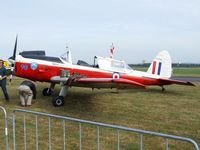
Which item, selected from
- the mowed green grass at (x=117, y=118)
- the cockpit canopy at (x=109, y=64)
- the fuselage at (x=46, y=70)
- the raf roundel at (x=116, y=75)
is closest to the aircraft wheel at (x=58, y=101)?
the mowed green grass at (x=117, y=118)

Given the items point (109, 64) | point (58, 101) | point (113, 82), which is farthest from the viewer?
point (109, 64)

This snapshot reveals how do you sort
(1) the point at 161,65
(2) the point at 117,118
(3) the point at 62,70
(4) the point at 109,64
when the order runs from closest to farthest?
(2) the point at 117,118 → (3) the point at 62,70 → (4) the point at 109,64 → (1) the point at 161,65

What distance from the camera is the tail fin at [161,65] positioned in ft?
49.5

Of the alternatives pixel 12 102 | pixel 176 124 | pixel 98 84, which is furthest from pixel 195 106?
pixel 12 102

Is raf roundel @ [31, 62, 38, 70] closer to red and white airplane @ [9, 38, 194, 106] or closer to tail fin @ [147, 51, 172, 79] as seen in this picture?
red and white airplane @ [9, 38, 194, 106]

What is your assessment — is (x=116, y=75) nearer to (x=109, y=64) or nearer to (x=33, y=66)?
(x=109, y=64)

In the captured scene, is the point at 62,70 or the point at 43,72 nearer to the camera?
the point at 43,72

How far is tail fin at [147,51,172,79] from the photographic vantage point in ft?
49.5

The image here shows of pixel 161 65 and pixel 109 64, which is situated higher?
pixel 109 64

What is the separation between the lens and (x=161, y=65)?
50.3ft

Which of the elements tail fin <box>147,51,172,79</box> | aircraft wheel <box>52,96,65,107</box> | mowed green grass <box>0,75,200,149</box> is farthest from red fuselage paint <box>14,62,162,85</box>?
tail fin <box>147,51,172,79</box>

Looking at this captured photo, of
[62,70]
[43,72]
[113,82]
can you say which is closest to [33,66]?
[43,72]

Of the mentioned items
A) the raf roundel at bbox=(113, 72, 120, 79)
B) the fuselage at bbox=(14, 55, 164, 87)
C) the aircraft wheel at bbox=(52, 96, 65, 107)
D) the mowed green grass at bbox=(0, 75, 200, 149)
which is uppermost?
the fuselage at bbox=(14, 55, 164, 87)

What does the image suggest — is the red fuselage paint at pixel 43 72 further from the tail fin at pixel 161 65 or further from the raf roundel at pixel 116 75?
the tail fin at pixel 161 65
